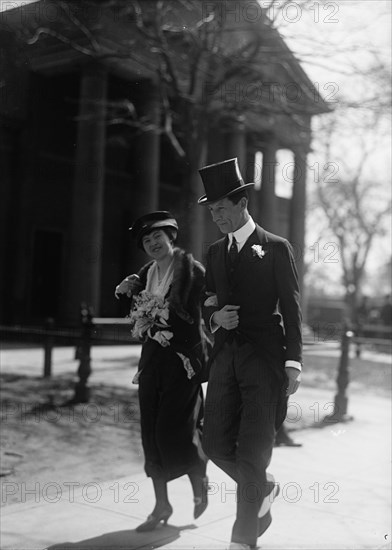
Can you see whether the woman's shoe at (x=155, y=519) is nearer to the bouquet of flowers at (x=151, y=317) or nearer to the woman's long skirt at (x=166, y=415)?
the woman's long skirt at (x=166, y=415)

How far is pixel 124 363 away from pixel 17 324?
8.48 metres

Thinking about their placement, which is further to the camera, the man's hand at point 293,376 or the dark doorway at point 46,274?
the dark doorway at point 46,274

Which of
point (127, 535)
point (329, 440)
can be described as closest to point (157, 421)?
point (127, 535)

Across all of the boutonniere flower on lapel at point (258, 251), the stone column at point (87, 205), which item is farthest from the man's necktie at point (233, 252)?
the stone column at point (87, 205)

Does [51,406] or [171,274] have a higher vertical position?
[171,274]

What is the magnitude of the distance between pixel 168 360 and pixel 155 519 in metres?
0.99

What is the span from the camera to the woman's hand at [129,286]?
488 cm

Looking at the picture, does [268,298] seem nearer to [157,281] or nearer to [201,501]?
[157,281]

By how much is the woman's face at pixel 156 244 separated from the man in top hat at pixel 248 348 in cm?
58

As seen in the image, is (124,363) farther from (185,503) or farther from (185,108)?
(185,503)

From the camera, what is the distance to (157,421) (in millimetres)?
4863

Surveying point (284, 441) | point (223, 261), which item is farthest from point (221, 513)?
point (284, 441)

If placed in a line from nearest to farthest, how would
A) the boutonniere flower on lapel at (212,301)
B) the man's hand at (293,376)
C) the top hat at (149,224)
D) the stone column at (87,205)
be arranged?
the man's hand at (293,376) < the boutonniere flower on lapel at (212,301) < the top hat at (149,224) < the stone column at (87,205)

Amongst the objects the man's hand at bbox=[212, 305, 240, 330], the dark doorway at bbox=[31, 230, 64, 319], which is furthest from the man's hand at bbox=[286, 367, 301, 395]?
the dark doorway at bbox=[31, 230, 64, 319]
